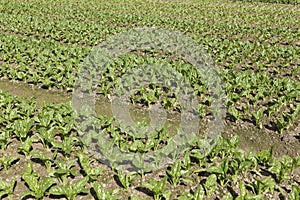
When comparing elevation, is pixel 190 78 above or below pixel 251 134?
above

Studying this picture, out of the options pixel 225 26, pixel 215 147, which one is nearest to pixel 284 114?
pixel 215 147

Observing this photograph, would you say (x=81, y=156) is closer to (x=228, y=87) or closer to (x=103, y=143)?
(x=103, y=143)

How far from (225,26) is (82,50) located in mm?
9754

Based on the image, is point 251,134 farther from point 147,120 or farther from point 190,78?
→ point 190,78

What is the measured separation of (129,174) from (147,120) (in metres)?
3.05

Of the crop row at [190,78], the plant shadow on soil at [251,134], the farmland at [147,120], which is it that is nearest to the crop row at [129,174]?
the farmland at [147,120]

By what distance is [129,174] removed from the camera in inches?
232

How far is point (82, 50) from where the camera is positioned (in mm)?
13891

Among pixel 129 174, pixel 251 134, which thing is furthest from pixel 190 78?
pixel 129 174

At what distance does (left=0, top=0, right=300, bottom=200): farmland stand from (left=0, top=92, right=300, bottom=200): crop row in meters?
0.02

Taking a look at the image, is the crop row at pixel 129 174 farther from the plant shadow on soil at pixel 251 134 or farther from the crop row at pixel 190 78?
the crop row at pixel 190 78

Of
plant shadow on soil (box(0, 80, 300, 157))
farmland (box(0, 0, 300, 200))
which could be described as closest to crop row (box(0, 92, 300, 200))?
farmland (box(0, 0, 300, 200))

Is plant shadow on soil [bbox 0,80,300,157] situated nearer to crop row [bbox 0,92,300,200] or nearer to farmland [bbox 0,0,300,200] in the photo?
farmland [bbox 0,0,300,200]

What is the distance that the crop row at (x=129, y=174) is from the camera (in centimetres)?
552
